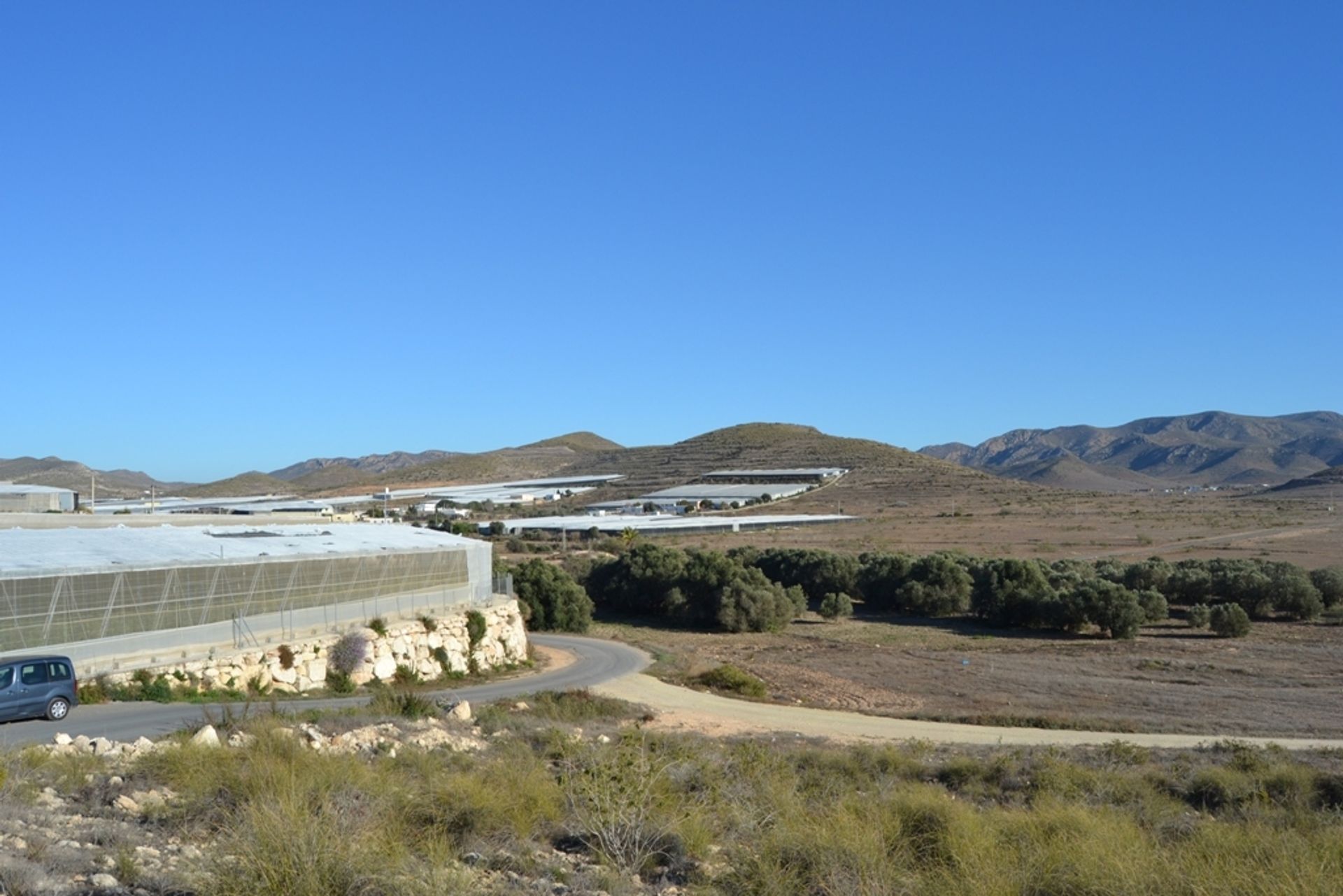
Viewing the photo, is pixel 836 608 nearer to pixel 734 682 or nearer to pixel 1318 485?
pixel 734 682

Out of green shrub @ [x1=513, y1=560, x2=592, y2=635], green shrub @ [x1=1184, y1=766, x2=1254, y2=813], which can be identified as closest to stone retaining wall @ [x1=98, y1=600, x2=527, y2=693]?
green shrub @ [x1=513, y1=560, x2=592, y2=635]

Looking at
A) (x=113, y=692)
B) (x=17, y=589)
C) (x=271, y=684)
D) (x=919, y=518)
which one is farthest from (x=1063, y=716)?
(x=919, y=518)

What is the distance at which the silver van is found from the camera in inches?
763

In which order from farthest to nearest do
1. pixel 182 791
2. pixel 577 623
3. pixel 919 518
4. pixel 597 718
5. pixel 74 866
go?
1. pixel 919 518
2. pixel 577 623
3. pixel 597 718
4. pixel 182 791
5. pixel 74 866

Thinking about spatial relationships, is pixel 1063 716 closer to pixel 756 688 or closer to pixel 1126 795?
pixel 756 688

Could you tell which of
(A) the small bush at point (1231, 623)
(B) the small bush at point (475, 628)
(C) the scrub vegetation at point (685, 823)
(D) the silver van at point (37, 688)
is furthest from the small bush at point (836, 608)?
(D) the silver van at point (37, 688)

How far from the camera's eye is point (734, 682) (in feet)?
114

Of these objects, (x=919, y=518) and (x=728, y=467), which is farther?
(x=728, y=467)

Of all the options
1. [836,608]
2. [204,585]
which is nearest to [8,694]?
[204,585]

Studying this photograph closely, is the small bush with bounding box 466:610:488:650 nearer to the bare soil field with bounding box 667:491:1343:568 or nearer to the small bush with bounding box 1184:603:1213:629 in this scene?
the small bush with bounding box 1184:603:1213:629

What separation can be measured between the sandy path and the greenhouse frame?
7631mm

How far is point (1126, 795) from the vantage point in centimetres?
1498

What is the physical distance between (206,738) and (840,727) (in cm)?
1677

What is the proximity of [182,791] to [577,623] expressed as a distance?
1566 inches
